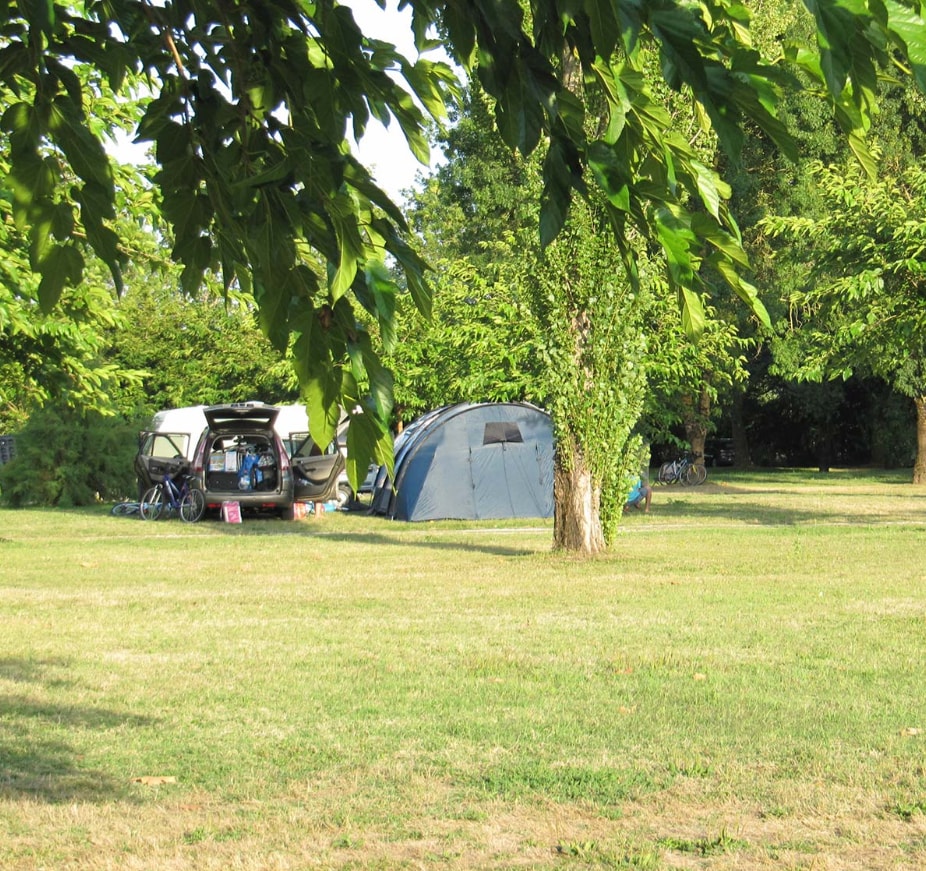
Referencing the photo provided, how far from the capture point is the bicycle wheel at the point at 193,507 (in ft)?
78.6

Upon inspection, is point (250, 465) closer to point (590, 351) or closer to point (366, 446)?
point (590, 351)

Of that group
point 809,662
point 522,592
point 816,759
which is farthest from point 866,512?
point 816,759

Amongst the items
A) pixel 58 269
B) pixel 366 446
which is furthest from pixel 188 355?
pixel 366 446

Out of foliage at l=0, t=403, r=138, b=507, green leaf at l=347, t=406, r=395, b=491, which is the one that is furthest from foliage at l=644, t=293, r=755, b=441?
green leaf at l=347, t=406, r=395, b=491

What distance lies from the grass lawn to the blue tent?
32.3 feet

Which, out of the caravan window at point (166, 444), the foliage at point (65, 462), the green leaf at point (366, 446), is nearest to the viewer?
the green leaf at point (366, 446)

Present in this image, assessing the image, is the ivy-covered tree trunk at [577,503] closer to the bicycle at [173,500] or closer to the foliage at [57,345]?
the foliage at [57,345]

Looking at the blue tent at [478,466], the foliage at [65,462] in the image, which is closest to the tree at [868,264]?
the blue tent at [478,466]

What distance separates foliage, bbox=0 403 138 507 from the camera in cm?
3080

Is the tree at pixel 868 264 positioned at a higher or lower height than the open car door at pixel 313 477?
higher

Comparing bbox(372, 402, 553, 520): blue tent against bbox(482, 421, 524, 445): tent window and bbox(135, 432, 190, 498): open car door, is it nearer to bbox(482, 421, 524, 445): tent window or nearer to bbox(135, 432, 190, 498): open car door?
bbox(482, 421, 524, 445): tent window

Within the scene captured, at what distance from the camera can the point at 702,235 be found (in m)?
2.58

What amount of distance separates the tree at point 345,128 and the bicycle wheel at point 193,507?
21.1 metres

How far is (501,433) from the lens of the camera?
24828mm
